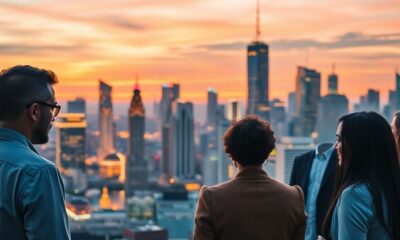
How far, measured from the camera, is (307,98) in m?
52.0

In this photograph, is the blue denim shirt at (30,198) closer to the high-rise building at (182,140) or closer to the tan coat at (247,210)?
the tan coat at (247,210)

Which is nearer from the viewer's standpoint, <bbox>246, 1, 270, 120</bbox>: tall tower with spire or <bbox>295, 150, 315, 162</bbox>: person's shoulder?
<bbox>295, 150, 315, 162</bbox>: person's shoulder

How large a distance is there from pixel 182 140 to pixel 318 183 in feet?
169

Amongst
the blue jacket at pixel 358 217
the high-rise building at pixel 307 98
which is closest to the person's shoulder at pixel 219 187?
the blue jacket at pixel 358 217

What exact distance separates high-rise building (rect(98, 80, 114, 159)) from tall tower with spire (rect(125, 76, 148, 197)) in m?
4.86

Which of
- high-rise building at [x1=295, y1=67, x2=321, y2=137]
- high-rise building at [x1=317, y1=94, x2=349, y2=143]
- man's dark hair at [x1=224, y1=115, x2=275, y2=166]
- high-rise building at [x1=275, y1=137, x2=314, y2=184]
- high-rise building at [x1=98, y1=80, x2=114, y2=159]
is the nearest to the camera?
man's dark hair at [x1=224, y1=115, x2=275, y2=166]

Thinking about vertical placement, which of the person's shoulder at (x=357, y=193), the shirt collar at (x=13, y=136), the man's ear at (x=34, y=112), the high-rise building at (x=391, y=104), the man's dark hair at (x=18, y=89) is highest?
the man's dark hair at (x=18, y=89)

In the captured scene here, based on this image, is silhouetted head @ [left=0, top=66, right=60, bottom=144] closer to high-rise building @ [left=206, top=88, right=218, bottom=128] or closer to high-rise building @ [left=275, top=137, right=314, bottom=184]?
high-rise building @ [left=275, top=137, right=314, bottom=184]

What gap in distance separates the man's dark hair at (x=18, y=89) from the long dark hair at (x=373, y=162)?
631 millimetres

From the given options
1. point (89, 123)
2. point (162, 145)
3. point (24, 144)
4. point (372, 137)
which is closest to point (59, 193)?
point (24, 144)

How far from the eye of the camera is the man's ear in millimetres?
1183

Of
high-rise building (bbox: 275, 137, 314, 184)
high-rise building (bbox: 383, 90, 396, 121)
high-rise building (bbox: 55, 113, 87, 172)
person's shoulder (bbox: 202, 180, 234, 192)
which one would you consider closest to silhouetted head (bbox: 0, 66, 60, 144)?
person's shoulder (bbox: 202, 180, 234, 192)

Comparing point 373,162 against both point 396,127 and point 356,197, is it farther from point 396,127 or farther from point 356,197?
point 396,127

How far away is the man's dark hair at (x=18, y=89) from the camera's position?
1171mm
